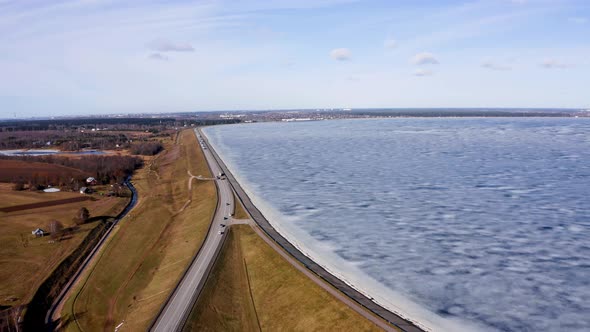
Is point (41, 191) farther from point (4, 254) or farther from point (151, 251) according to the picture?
A: point (151, 251)

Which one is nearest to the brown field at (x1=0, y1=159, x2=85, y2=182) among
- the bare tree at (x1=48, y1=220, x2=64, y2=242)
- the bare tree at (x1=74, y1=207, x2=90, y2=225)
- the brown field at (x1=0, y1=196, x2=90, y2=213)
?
the brown field at (x1=0, y1=196, x2=90, y2=213)

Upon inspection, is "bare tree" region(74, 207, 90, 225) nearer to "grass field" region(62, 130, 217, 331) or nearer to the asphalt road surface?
the asphalt road surface

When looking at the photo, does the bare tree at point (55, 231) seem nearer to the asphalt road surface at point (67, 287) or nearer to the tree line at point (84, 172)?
the asphalt road surface at point (67, 287)

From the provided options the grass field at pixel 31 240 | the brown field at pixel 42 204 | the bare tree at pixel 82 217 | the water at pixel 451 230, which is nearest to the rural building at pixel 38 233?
the grass field at pixel 31 240

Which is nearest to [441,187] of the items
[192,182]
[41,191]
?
[192,182]

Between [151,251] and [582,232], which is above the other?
[582,232]
